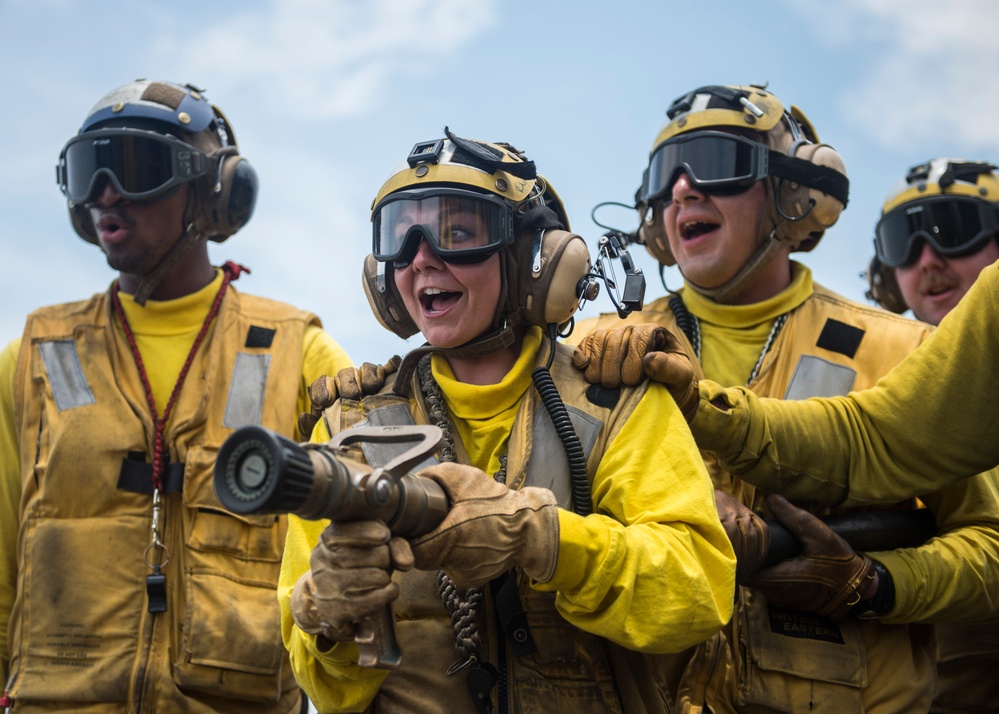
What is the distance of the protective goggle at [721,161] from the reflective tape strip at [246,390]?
2.02 m

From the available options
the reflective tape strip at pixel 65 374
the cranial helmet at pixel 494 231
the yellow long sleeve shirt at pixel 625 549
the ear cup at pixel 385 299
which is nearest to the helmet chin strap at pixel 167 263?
the reflective tape strip at pixel 65 374

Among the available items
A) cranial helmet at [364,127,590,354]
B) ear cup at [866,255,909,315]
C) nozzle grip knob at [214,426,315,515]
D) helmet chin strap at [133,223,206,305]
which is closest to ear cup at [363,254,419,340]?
cranial helmet at [364,127,590,354]

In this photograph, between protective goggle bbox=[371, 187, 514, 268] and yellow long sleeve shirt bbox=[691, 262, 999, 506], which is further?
yellow long sleeve shirt bbox=[691, 262, 999, 506]

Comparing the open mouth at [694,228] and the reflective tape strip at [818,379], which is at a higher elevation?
the open mouth at [694,228]

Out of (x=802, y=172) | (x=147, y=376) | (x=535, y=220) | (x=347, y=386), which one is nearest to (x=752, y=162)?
(x=802, y=172)

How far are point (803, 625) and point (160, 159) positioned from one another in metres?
3.46

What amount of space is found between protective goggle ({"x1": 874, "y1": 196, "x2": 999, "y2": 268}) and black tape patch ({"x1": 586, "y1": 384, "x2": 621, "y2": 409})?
12.1 ft

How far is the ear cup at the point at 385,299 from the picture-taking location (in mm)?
3934

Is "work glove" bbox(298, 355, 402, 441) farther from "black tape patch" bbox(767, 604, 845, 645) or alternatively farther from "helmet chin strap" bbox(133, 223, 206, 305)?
"helmet chin strap" bbox(133, 223, 206, 305)

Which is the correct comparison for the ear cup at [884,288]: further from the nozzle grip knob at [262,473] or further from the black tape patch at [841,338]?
the nozzle grip knob at [262,473]

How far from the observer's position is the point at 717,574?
134 inches

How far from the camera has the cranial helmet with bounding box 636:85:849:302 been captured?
5.29m

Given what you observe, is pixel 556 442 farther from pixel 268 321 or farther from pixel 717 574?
pixel 268 321

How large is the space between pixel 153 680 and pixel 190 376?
1308 millimetres
